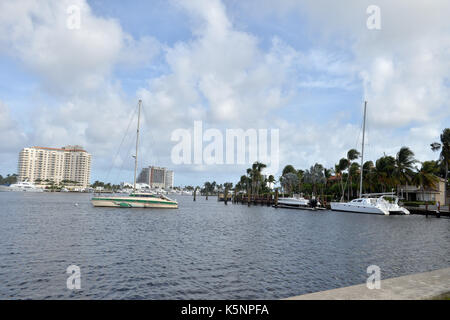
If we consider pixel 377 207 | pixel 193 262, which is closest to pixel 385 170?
pixel 377 207

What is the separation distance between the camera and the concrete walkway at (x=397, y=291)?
734 centimetres

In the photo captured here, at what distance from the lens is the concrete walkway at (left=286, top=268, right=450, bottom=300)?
24.1ft

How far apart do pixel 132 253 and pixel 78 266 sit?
399cm

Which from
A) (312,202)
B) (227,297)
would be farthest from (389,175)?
(227,297)

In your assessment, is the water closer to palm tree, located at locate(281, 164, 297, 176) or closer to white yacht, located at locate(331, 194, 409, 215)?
white yacht, located at locate(331, 194, 409, 215)

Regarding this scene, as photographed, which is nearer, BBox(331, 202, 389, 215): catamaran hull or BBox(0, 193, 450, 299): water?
BBox(0, 193, 450, 299): water

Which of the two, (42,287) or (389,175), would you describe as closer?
(42,287)

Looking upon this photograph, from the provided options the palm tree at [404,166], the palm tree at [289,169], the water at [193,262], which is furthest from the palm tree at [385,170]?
the palm tree at [289,169]

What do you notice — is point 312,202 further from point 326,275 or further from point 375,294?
point 375,294

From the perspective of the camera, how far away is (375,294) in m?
7.68

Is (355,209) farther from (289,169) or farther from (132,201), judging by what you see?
(289,169)

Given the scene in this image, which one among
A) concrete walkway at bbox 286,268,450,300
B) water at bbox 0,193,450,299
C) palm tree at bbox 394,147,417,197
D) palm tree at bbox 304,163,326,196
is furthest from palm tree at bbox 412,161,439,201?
Answer: concrete walkway at bbox 286,268,450,300

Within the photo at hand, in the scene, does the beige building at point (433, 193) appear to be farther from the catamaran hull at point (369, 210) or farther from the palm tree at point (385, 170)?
the catamaran hull at point (369, 210)

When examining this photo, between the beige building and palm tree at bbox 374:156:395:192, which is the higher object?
palm tree at bbox 374:156:395:192
